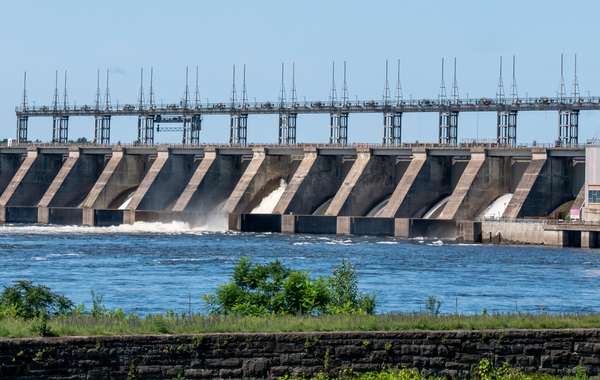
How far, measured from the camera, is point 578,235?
81562 mm

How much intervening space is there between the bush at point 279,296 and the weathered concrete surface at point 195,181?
246ft

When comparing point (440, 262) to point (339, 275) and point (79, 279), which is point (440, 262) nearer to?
point (79, 279)

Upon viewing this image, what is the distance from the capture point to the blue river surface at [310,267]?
45.4 metres

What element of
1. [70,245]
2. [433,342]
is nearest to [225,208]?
[70,245]

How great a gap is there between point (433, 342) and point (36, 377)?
19.4 feet

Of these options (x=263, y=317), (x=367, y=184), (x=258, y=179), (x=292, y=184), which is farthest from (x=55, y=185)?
(x=263, y=317)

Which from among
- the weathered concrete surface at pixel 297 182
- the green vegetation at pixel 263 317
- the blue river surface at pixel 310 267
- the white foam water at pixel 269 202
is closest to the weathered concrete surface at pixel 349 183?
the weathered concrete surface at pixel 297 182

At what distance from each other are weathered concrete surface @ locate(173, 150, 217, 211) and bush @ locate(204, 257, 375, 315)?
7505 cm

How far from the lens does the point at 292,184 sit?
101 meters

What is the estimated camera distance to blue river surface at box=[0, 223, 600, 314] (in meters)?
45.4

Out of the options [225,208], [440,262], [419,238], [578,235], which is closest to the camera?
[440,262]

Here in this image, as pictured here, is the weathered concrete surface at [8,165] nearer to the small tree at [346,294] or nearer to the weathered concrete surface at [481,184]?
the weathered concrete surface at [481,184]

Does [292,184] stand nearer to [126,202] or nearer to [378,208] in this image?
[378,208]

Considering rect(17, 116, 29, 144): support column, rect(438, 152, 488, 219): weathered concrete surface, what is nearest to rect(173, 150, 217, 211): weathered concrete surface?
rect(438, 152, 488, 219): weathered concrete surface
